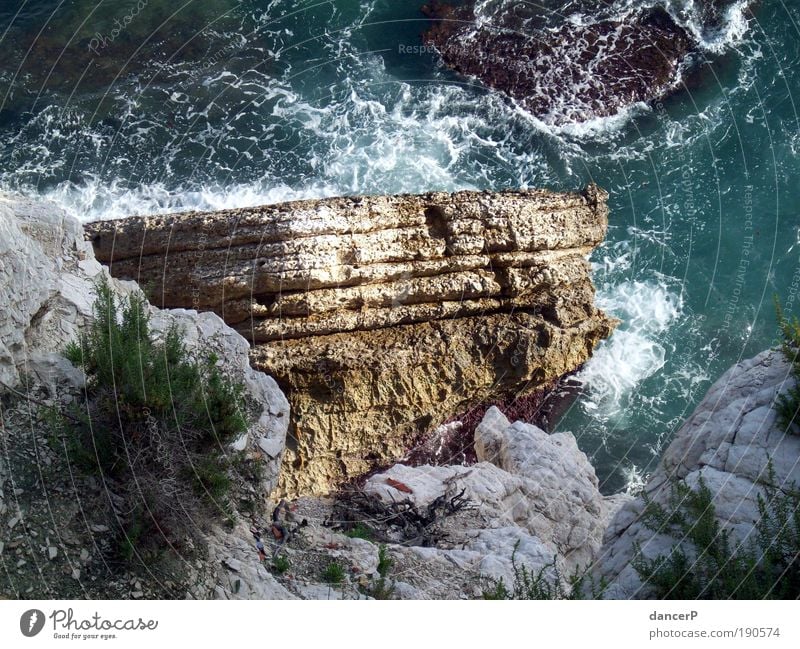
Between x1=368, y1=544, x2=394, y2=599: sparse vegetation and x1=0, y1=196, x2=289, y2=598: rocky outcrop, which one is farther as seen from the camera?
x1=368, y1=544, x2=394, y2=599: sparse vegetation

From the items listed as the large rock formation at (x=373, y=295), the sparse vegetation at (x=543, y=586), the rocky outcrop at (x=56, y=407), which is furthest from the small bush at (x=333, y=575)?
the large rock formation at (x=373, y=295)

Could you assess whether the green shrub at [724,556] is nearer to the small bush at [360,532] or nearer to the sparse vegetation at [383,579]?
the sparse vegetation at [383,579]

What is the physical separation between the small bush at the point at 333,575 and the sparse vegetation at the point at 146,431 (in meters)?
0.99

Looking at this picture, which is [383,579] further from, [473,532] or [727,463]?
[727,463]

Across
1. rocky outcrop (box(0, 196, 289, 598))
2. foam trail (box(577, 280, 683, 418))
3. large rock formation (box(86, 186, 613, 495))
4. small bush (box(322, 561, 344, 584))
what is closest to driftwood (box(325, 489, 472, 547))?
rocky outcrop (box(0, 196, 289, 598))

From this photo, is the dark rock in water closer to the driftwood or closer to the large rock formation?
the large rock formation

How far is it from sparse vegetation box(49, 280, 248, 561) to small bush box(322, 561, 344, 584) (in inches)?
38.9

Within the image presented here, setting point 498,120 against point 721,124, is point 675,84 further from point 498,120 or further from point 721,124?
point 498,120

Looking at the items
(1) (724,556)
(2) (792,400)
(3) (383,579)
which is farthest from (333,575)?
(2) (792,400)

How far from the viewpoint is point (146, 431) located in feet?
28.9

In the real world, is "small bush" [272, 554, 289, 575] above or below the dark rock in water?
below

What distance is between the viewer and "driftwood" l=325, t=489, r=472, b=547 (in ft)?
34.8

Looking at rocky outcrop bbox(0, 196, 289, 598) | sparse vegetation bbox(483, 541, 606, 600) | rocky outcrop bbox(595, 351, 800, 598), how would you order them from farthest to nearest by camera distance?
1. rocky outcrop bbox(595, 351, 800, 598)
2. sparse vegetation bbox(483, 541, 606, 600)
3. rocky outcrop bbox(0, 196, 289, 598)

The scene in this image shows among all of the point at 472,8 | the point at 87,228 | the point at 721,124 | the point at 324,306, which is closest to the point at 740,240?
the point at 721,124
